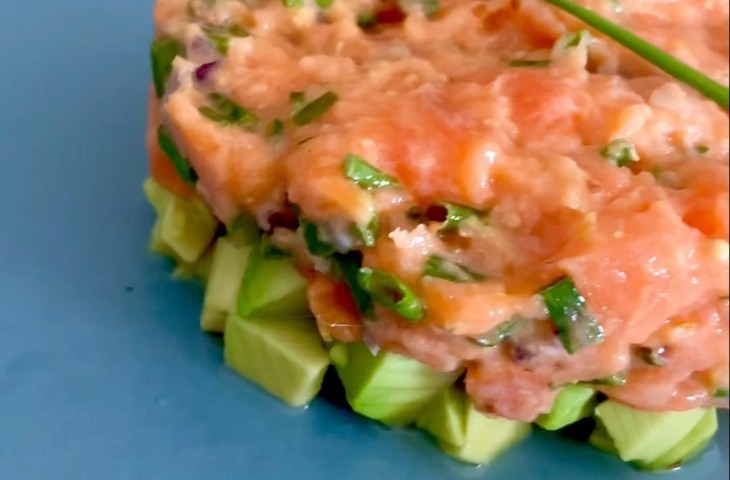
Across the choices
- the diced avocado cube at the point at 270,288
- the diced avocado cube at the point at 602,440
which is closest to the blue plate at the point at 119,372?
the diced avocado cube at the point at 602,440

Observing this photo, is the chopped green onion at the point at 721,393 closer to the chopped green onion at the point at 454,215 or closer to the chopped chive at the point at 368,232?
the chopped green onion at the point at 454,215

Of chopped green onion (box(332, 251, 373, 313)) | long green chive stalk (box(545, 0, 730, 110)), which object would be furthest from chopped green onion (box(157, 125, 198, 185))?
long green chive stalk (box(545, 0, 730, 110))

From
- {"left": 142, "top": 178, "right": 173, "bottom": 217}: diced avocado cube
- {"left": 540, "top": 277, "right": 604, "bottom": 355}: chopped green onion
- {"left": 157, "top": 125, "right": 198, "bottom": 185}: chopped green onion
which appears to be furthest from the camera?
{"left": 142, "top": 178, "right": 173, "bottom": 217}: diced avocado cube

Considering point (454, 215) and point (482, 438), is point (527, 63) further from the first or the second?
point (482, 438)

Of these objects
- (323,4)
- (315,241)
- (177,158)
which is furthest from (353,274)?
(323,4)

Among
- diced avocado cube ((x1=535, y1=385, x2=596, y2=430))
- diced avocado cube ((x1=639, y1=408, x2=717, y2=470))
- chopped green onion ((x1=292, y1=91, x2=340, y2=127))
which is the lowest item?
diced avocado cube ((x1=639, y1=408, x2=717, y2=470))

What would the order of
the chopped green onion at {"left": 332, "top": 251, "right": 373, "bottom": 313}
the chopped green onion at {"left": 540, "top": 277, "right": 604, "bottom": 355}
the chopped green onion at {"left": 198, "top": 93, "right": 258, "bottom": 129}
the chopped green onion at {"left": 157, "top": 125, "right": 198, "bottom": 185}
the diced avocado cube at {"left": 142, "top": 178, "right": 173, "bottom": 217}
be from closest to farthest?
the chopped green onion at {"left": 540, "top": 277, "right": 604, "bottom": 355} → the chopped green onion at {"left": 332, "top": 251, "right": 373, "bottom": 313} → the chopped green onion at {"left": 198, "top": 93, "right": 258, "bottom": 129} → the chopped green onion at {"left": 157, "top": 125, "right": 198, "bottom": 185} → the diced avocado cube at {"left": 142, "top": 178, "right": 173, "bottom": 217}

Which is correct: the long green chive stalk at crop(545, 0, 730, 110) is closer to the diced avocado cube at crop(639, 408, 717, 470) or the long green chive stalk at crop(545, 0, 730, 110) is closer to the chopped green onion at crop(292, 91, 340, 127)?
the chopped green onion at crop(292, 91, 340, 127)
